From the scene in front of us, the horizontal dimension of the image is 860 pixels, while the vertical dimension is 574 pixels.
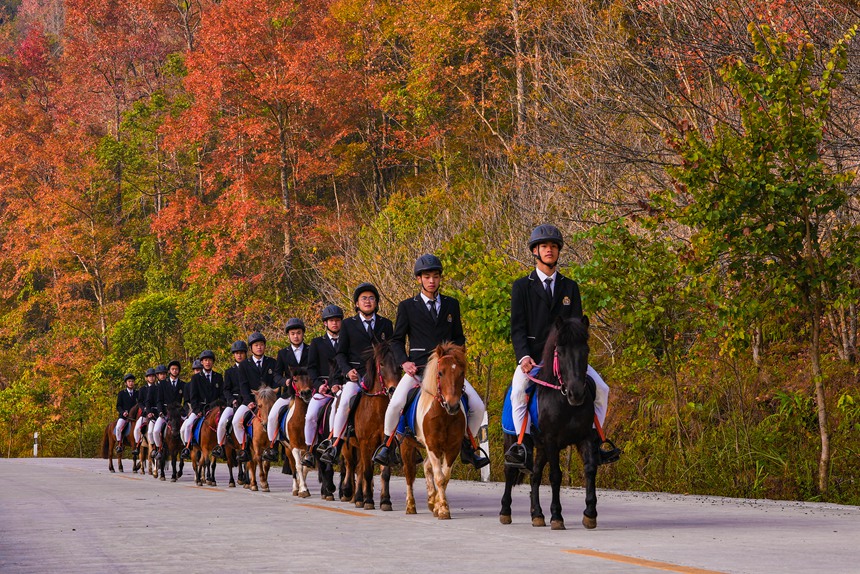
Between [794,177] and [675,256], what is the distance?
299 centimetres

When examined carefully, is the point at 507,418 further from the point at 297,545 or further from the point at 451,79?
the point at 451,79

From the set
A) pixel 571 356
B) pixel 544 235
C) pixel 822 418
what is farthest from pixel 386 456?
pixel 822 418

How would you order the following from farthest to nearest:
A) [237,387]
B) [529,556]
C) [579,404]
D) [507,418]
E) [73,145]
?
[73,145]
[237,387]
[507,418]
[579,404]
[529,556]

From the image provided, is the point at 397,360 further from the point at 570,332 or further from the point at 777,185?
the point at 777,185

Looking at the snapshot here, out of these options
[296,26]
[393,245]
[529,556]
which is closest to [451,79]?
[296,26]

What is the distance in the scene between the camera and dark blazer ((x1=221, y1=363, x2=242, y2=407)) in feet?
78.1

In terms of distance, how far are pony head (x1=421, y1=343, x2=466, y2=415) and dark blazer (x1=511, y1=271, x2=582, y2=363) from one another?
0.86 metres

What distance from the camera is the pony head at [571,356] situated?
12188 millimetres

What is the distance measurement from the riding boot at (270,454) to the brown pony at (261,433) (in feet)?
0.95

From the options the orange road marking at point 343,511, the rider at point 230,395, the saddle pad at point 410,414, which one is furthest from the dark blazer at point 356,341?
the rider at point 230,395

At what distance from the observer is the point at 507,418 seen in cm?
1320

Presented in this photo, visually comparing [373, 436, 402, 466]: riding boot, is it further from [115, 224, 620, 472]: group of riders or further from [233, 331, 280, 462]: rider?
[233, 331, 280, 462]: rider

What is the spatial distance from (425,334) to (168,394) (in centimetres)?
1588

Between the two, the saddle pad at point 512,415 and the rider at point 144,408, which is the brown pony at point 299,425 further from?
the rider at point 144,408
